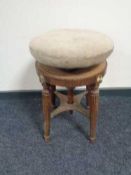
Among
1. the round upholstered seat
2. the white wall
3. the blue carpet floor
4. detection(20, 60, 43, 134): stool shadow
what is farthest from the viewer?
detection(20, 60, 43, 134): stool shadow

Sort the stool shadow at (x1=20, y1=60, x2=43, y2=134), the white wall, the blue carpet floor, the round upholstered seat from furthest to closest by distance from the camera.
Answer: the stool shadow at (x1=20, y1=60, x2=43, y2=134) → the white wall → the blue carpet floor → the round upholstered seat

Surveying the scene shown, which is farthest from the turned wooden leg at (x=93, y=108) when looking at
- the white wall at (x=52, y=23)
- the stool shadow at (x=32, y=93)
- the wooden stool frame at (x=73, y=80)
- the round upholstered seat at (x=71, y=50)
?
the white wall at (x=52, y=23)

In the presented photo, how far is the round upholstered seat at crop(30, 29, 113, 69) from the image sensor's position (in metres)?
1.17

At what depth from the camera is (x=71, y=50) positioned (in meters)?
1.17

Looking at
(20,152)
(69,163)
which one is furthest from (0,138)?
(69,163)

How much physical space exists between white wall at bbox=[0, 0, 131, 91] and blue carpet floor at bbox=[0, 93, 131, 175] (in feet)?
0.82

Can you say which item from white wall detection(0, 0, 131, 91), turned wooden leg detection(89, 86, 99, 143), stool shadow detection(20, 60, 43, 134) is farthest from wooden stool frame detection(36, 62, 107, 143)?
white wall detection(0, 0, 131, 91)

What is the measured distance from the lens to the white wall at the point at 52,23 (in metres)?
1.53

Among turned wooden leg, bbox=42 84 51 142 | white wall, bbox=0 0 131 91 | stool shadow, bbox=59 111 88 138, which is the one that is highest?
white wall, bbox=0 0 131 91

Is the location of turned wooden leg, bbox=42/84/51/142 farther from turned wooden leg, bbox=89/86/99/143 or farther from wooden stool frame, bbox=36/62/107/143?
turned wooden leg, bbox=89/86/99/143

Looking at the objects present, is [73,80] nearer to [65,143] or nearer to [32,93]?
[65,143]

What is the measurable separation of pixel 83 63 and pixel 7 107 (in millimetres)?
742

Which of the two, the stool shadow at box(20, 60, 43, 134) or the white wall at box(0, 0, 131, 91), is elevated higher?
the white wall at box(0, 0, 131, 91)

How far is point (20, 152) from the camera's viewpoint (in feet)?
4.64
